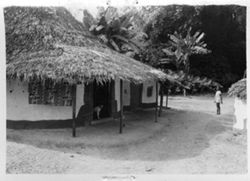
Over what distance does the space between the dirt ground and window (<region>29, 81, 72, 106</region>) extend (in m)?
0.88

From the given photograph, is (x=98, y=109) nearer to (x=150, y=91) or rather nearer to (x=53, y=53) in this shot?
(x=53, y=53)

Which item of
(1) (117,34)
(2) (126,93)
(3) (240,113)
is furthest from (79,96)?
(1) (117,34)

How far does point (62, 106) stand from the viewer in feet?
30.3

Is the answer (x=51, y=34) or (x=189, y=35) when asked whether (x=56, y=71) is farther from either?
(x=189, y=35)

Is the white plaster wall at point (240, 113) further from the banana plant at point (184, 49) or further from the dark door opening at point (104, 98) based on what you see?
the banana plant at point (184, 49)

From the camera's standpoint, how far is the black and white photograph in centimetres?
599

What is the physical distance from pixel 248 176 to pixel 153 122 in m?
6.43

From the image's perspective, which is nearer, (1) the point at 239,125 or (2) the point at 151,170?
(2) the point at 151,170

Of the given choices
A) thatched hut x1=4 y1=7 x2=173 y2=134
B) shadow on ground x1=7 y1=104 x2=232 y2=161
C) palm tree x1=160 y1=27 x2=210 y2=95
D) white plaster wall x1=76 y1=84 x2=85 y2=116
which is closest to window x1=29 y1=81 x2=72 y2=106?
thatched hut x1=4 y1=7 x2=173 y2=134

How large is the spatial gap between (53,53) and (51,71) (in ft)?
2.93

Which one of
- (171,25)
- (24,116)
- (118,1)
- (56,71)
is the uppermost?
(171,25)

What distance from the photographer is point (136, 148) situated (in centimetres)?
810

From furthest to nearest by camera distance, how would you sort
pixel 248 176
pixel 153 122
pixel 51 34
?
1. pixel 153 122
2. pixel 51 34
3. pixel 248 176

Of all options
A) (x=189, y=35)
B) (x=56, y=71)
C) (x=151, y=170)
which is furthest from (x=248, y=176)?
(x=189, y=35)
